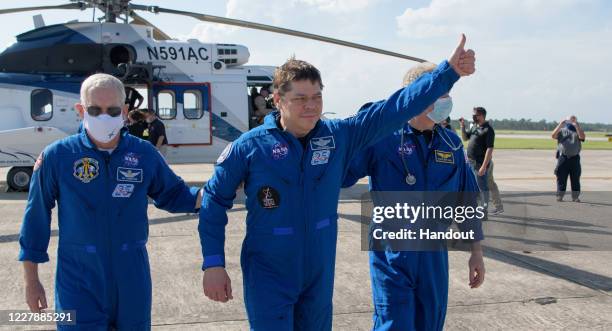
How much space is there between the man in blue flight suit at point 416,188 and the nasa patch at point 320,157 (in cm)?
47

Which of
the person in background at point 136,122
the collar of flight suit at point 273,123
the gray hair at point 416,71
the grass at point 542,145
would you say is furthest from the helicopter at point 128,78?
the grass at point 542,145

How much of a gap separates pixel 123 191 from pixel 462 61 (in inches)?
69.9

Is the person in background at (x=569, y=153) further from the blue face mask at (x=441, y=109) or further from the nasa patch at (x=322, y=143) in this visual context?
the nasa patch at (x=322, y=143)

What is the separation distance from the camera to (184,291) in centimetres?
→ 498

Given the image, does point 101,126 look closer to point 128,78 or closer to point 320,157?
point 320,157

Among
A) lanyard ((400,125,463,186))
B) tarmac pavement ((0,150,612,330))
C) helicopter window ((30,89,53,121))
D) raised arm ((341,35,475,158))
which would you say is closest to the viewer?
raised arm ((341,35,475,158))

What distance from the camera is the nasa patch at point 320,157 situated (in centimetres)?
266

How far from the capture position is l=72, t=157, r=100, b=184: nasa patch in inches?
103

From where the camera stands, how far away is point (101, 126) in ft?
8.79

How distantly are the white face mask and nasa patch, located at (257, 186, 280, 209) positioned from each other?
828 millimetres

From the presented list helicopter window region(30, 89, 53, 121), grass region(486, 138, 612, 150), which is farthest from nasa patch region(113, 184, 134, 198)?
grass region(486, 138, 612, 150)

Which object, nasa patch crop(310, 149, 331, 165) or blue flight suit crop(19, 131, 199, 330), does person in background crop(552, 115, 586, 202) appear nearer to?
nasa patch crop(310, 149, 331, 165)

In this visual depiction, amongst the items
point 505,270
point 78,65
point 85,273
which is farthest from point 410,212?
point 78,65

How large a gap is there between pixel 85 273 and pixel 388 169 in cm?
170
